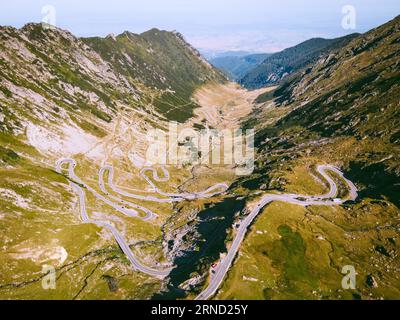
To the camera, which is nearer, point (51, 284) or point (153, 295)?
point (153, 295)

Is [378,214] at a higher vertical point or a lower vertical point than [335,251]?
higher
